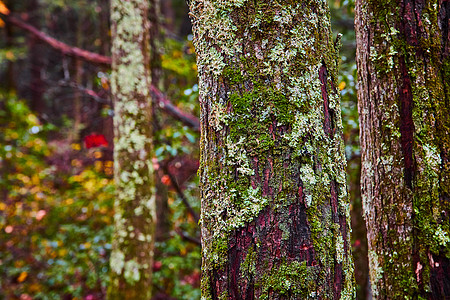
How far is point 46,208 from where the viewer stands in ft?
21.0

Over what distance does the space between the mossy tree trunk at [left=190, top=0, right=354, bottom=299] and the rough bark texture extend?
24.7 inches

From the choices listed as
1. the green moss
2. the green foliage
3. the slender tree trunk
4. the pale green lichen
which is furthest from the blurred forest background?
the slender tree trunk

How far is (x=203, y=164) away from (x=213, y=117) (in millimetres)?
158

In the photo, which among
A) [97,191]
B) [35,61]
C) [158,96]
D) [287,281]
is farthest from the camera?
[35,61]

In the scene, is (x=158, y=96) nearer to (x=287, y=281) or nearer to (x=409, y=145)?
(x=409, y=145)

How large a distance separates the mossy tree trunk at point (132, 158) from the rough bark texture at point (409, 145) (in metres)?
2.17

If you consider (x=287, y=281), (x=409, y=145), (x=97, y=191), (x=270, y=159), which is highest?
(x=97, y=191)

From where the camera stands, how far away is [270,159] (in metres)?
0.91

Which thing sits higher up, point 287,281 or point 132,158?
point 132,158

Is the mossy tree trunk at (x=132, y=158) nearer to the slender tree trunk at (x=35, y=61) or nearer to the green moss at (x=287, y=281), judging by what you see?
the green moss at (x=287, y=281)

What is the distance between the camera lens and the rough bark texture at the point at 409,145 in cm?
139

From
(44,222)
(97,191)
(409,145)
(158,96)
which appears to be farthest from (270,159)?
(44,222)

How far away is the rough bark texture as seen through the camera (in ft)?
4.57

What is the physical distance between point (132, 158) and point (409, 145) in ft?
8.01
